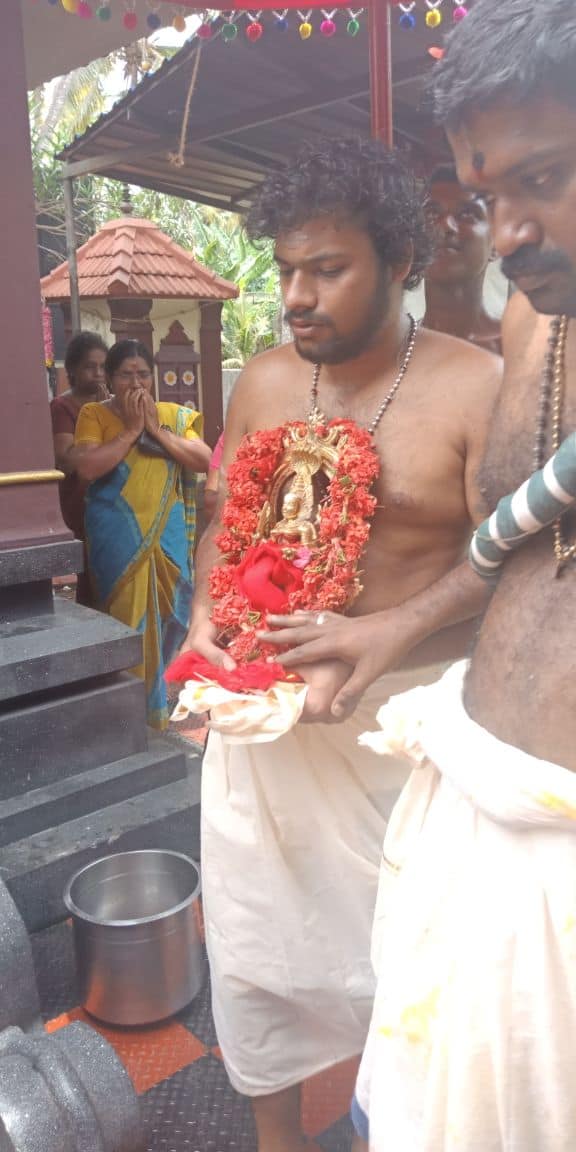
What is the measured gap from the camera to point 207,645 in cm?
183

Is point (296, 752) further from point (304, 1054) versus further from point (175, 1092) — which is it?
point (175, 1092)

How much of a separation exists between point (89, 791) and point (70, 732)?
0.71 feet

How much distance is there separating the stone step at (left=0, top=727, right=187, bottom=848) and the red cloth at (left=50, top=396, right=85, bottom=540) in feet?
4.67

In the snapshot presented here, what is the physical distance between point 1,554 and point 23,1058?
1925mm

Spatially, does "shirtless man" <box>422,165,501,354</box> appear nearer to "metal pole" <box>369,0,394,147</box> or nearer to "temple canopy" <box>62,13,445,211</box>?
"metal pole" <box>369,0,394,147</box>

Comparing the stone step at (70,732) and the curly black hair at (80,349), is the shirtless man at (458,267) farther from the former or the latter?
the curly black hair at (80,349)

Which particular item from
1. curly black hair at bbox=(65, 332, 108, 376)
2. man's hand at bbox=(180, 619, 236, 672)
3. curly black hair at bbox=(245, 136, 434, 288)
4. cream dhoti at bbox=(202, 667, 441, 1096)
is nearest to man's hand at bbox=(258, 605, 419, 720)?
man's hand at bbox=(180, 619, 236, 672)

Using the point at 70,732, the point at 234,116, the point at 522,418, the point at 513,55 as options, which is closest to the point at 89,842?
the point at 70,732

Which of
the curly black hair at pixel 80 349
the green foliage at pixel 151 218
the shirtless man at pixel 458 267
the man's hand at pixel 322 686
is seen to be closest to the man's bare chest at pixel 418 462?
the man's hand at pixel 322 686

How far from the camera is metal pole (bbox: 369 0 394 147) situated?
231 cm

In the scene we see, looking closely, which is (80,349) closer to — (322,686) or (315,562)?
(315,562)

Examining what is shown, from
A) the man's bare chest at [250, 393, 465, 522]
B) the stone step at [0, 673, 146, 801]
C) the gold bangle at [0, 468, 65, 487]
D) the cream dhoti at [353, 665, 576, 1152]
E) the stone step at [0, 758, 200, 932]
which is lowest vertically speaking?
the stone step at [0, 758, 200, 932]

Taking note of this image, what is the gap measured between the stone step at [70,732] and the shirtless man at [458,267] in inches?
70.3

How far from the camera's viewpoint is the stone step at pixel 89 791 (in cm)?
283
